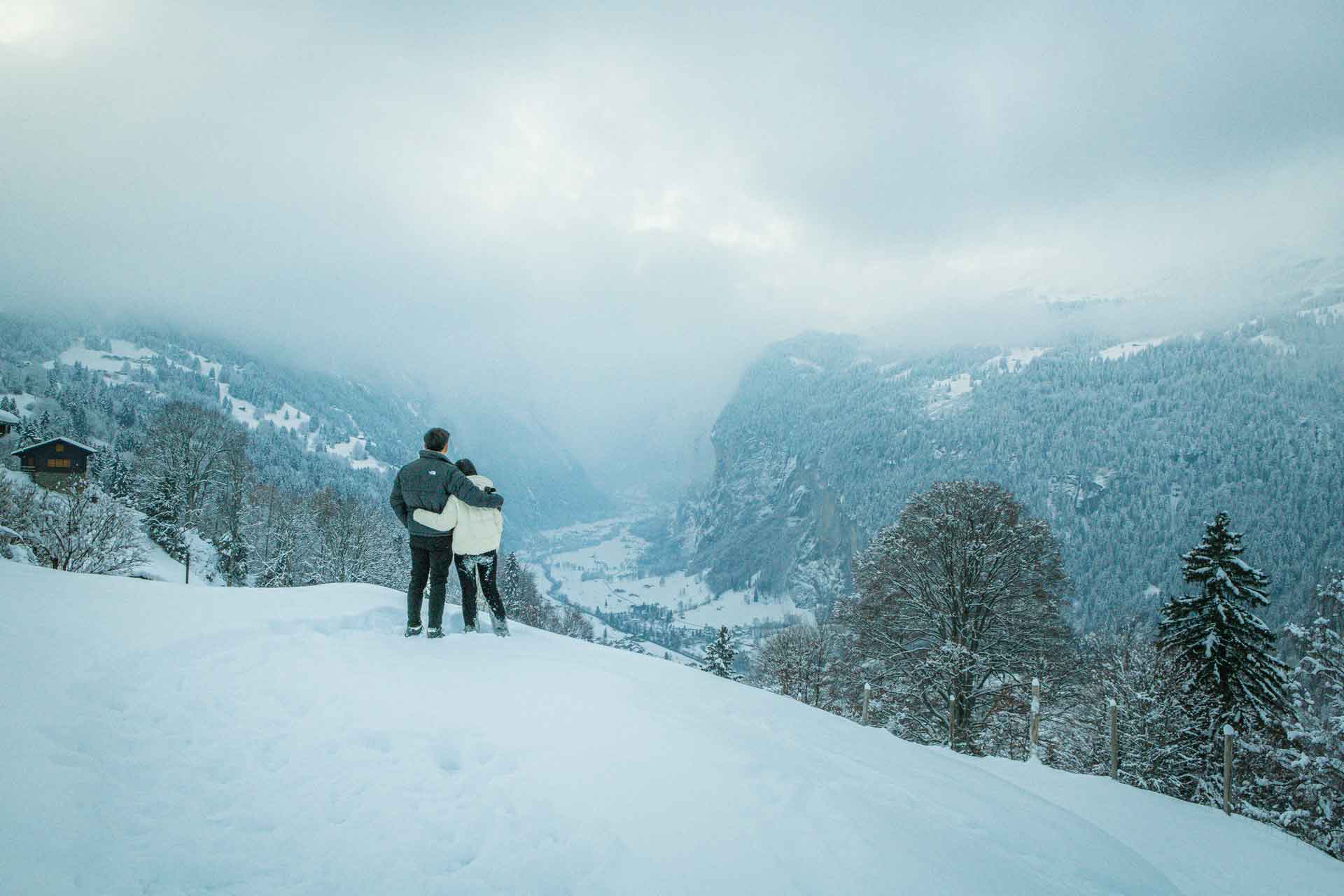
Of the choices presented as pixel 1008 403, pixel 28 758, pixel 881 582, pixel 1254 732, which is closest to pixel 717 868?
pixel 28 758

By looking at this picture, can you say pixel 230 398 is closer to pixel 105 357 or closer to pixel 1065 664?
pixel 105 357

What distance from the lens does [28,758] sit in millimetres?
3078

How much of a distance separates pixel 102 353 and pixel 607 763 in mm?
261676

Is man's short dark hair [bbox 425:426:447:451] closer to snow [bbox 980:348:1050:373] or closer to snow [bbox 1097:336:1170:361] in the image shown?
snow [bbox 980:348:1050:373]

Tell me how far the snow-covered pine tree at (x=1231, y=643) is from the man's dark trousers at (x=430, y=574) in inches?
952

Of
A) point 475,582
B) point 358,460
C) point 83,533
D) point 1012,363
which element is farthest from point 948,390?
point 475,582

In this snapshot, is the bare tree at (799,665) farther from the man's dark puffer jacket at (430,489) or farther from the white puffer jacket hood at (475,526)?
the man's dark puffer jacket at (430,489)

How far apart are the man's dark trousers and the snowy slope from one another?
617 millimetres

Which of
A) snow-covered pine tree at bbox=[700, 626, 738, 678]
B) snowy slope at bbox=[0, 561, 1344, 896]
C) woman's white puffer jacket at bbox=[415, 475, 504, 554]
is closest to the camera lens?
snowy slope at bbox=[0, 561, 1344, 896]

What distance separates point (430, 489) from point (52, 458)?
72648mm

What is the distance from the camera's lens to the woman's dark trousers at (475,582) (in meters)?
7.44

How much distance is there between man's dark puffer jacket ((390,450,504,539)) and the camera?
7012 millimetres

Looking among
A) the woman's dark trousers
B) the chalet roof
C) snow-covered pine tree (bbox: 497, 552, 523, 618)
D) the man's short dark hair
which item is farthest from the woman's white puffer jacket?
the chalet roof

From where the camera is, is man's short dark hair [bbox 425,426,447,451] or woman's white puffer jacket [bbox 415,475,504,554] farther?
man's short dark hair [bbox 425,426,447,451]
